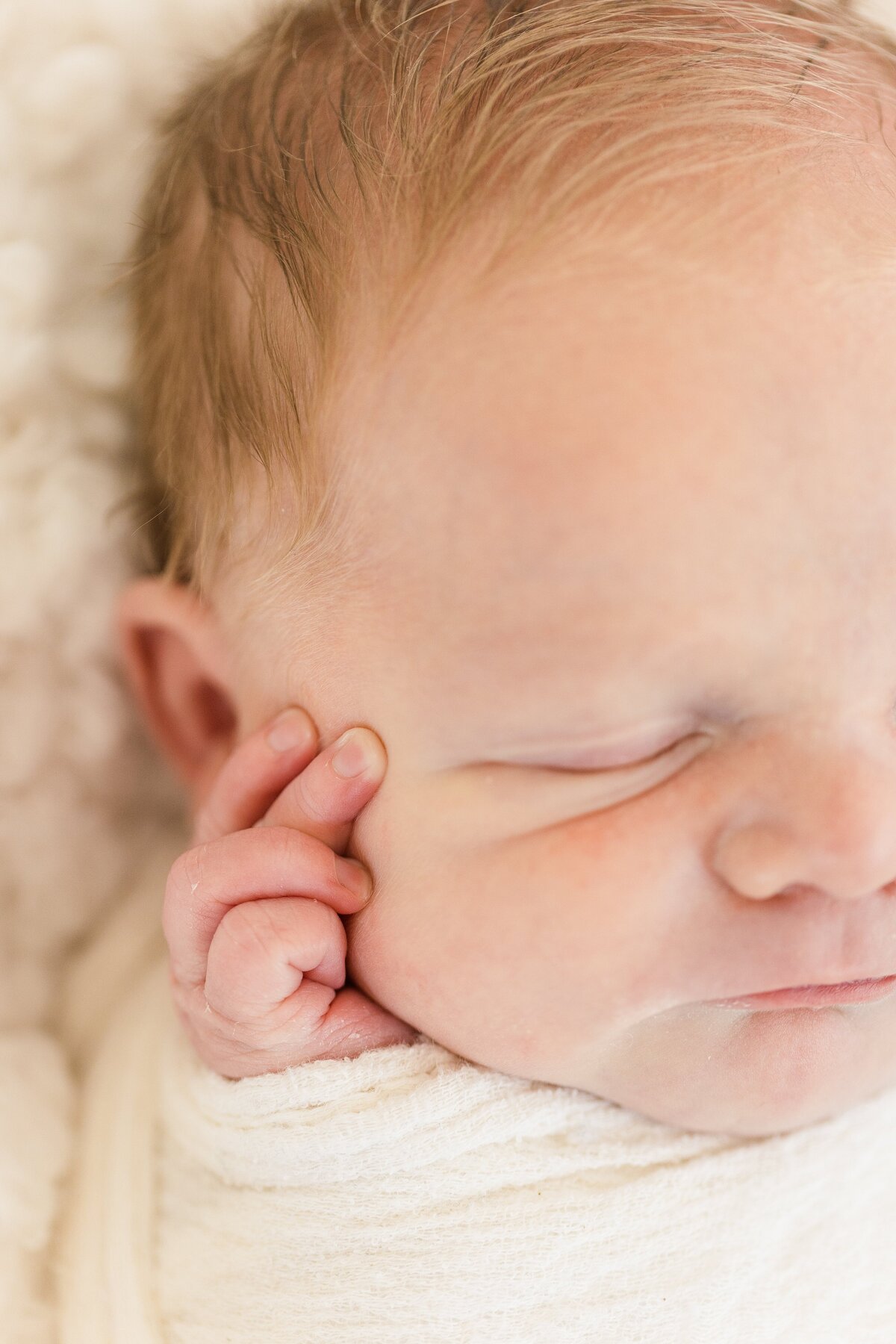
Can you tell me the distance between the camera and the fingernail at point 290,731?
1.21 metres

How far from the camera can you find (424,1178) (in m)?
1.17

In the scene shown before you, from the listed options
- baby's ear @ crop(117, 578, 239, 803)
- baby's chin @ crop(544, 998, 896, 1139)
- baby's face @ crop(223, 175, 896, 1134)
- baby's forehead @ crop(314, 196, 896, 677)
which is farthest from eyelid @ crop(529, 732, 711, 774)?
baby's ear @ crop(117, 578, 239, 803)

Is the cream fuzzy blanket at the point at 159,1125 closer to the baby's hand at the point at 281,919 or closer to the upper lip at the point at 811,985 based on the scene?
the baby's hand at the point at 281,919

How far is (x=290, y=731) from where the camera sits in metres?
1.22

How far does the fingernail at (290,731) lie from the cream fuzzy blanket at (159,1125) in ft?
0.94

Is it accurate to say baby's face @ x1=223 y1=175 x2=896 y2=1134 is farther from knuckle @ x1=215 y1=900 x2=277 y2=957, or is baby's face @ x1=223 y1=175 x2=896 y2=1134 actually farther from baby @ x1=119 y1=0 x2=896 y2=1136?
knuckle @ x1=215 y1=900 x2=277 y2=957

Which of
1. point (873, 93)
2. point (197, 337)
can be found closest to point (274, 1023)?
point (197, 337)

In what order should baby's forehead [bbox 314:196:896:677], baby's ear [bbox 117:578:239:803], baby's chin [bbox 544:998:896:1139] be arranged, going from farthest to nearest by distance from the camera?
baby's ear [bbox 117:578:239:803] → baby's chin [bbox 544:998:896:1139] → baby's forehead [bbox 314:196:896:677]

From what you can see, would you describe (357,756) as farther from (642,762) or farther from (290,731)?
(642,762)

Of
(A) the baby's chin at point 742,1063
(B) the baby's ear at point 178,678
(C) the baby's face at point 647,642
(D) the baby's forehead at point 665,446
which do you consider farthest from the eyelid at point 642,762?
(B) the baby's ear at point 178,678

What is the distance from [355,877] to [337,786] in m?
0.08

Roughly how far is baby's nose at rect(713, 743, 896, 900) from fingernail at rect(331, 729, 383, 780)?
296 mm

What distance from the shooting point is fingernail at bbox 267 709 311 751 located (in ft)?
3.98

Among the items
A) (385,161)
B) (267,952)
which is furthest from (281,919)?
(385,161)
